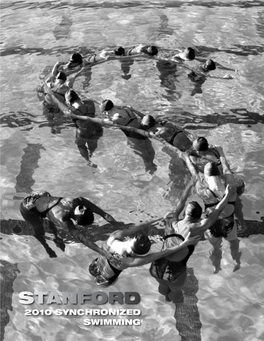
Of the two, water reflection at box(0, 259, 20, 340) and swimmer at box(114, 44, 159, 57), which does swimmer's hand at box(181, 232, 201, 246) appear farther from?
swimmer at box(114, 44, 159, 57)

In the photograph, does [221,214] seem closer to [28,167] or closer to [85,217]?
[85,217]

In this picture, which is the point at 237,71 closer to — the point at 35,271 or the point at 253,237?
the point at 253,237

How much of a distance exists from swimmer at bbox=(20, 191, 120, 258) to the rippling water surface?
202 millimetres

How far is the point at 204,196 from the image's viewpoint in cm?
588

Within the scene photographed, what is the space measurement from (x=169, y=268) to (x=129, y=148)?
3.20m

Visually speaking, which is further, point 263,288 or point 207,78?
point 207,78

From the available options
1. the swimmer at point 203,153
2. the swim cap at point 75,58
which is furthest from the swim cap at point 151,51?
the swimmer at point 203,153

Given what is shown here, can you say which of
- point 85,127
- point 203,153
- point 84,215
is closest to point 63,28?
point 85,127

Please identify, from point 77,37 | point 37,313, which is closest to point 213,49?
point 77,37

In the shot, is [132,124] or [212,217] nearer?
[212,217]

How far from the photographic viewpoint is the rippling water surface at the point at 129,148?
532 cm

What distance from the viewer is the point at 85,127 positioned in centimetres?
775

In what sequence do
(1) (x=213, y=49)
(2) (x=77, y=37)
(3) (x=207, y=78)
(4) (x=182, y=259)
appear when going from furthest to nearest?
(2) (x=77, y=37) → (1) (x=213, y=49) → (3) (x=207, y=78) → (4) (x=182, y=259)

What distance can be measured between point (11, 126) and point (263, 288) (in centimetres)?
529
